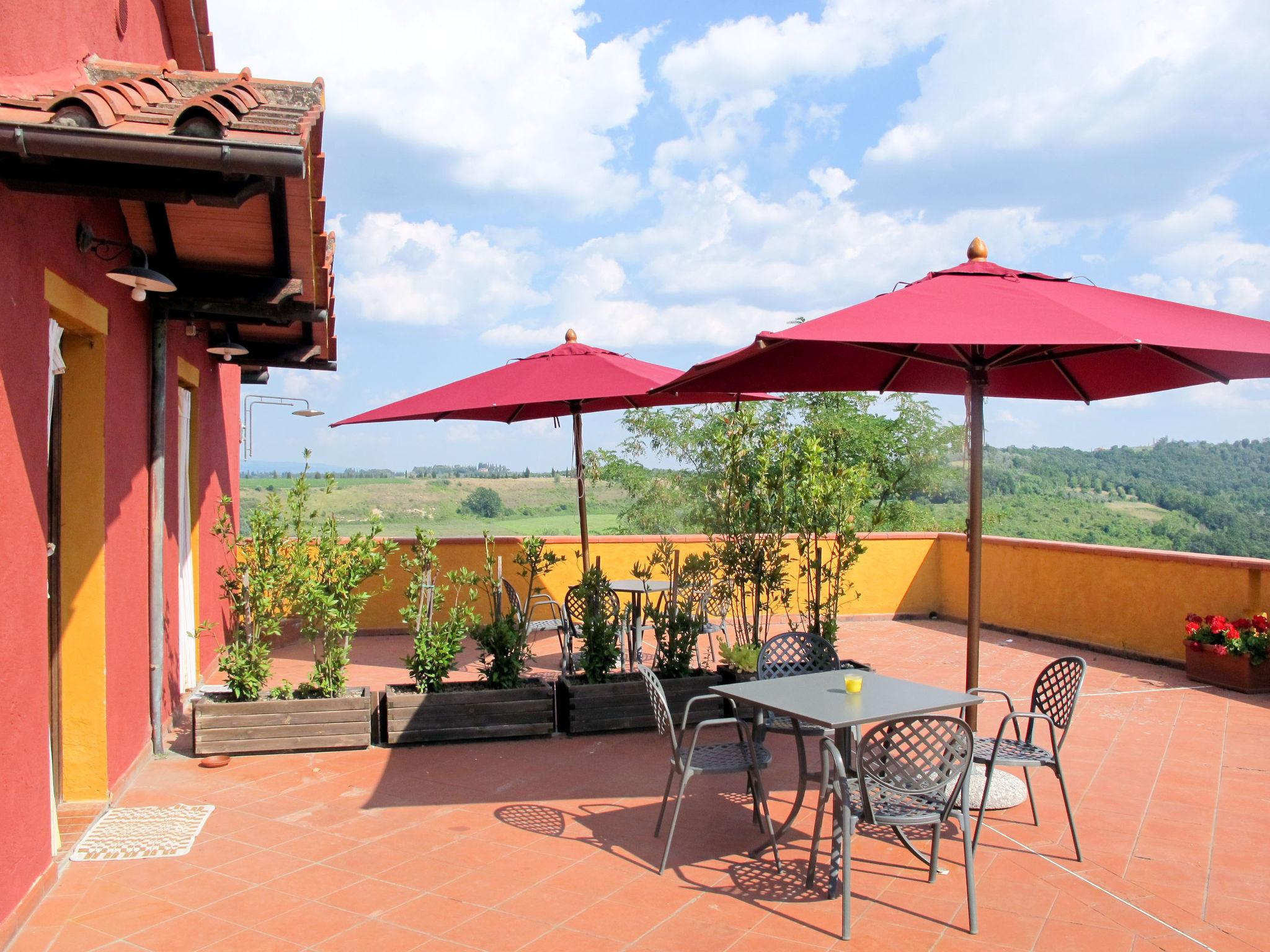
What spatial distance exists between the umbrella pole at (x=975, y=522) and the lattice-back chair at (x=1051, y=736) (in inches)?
9.2

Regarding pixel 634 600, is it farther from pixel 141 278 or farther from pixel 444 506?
pixel 444 506

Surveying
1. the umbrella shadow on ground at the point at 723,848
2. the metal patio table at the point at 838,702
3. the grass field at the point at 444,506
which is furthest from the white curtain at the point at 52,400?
the metal patio table at the point at 838,702

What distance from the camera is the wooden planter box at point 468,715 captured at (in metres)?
5.46

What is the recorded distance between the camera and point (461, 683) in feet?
19.5

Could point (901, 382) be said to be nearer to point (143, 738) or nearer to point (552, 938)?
point (552, 938)

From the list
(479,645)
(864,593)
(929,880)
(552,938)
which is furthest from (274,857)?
(864,593)

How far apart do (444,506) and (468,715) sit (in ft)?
25.2

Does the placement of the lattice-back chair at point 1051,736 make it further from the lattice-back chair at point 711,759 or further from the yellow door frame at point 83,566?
the yellow door frame at point 83,566

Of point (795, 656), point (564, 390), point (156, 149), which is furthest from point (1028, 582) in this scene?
point (156, 149)

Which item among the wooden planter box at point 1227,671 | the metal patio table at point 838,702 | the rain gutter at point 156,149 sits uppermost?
the rain gutter at point 156,149

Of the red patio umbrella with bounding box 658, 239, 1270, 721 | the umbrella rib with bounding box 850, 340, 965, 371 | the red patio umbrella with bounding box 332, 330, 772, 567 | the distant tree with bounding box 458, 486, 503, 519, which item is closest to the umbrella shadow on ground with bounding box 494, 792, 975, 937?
the red patio umbrella with bounding box 658, 239, 1270, 721

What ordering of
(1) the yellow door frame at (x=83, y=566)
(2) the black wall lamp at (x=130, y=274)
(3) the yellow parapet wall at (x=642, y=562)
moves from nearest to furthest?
(2) the black wall lamp at (x=130, y=274)
(1) the yellow door frame at (x=83, y=566)
(3) the yellow parapet wall at (x=642, y=562)

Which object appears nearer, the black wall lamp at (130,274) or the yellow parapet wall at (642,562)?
the black wall lamp at (130,274)

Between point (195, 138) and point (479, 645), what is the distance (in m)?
3.79
